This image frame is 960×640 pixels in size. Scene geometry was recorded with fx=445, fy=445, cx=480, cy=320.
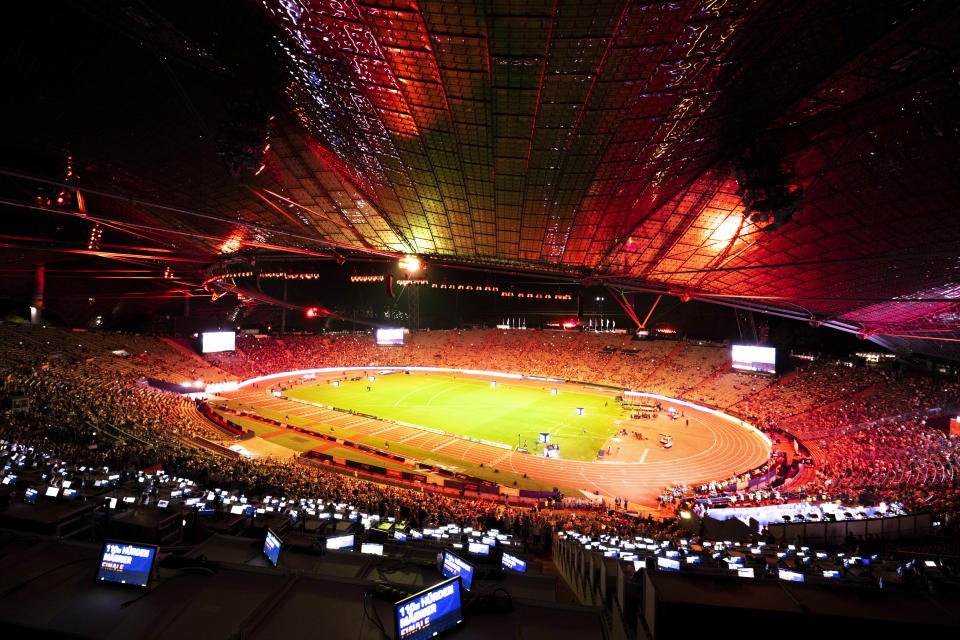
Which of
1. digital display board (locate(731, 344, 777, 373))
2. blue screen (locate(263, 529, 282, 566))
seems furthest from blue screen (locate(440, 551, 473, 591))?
digital display board (locate(731, 344, 777, 373))

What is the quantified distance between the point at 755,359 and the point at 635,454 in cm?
1700

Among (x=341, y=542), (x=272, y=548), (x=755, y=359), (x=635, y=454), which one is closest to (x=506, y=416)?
(x=635, y=454)

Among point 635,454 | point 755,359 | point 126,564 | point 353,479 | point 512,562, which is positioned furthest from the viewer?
point 755,359

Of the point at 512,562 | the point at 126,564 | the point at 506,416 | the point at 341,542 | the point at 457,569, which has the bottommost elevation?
the point at 506,416

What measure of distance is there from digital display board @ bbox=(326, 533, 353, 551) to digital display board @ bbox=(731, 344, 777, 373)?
41173 millimetres

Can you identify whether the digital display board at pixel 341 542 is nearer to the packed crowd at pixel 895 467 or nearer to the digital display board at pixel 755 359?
the packed crowd at pixel 895 467

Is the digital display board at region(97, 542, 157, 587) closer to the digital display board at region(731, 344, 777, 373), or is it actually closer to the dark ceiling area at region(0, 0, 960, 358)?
the dark ceiling area at region(0, 0, 960, 358)

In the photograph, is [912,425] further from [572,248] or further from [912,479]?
[572,248]

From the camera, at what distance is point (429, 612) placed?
2.88m

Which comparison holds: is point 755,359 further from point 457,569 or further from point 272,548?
point 272,548

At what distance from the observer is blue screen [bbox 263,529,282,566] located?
4.23 metres

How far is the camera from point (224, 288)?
40.9m

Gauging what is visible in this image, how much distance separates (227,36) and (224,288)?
39.5 m

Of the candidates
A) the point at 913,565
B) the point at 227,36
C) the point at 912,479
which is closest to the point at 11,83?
the point at 227,36
